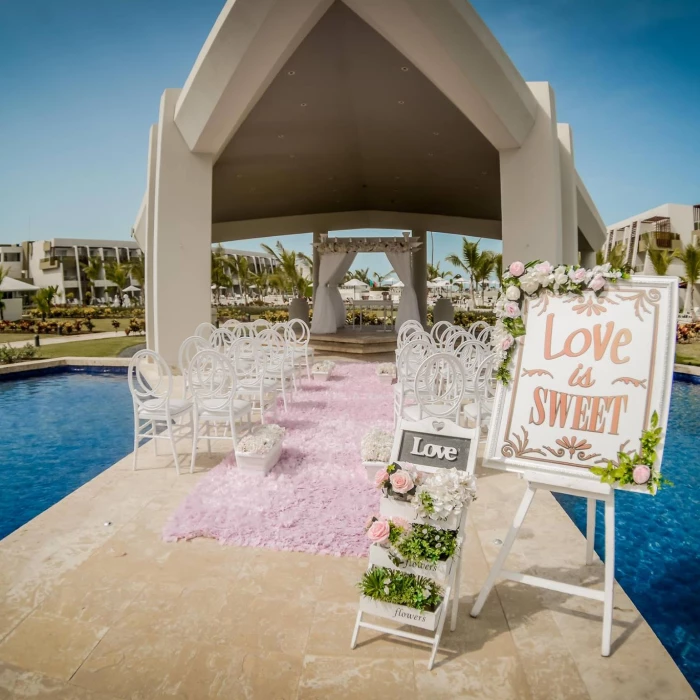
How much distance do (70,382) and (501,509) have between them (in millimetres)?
11736

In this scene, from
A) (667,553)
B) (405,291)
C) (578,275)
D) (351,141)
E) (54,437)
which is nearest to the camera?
(578,275)

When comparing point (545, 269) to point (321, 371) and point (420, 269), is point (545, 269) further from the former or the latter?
point (420, 269)

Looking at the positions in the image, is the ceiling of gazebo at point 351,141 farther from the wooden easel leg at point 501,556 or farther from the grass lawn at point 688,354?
the wooden easel leg at point 501,556

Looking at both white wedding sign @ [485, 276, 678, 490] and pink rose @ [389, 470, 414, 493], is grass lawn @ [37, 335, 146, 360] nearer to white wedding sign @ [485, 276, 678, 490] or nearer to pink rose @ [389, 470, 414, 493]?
pink rose @ [389, 470, 414, 493]

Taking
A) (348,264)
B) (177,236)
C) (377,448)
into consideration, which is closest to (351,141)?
(348,264)

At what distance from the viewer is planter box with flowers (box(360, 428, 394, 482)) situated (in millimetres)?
4820

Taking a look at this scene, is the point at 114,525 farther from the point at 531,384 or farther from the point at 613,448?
the point at 613,448

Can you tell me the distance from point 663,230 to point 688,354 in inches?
1421

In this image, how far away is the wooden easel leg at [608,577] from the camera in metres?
2.61

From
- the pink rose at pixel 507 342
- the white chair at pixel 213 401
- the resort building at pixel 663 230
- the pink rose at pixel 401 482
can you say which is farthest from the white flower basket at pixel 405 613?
the resort building at pixel 663 230

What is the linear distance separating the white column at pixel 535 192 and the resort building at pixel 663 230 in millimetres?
38864

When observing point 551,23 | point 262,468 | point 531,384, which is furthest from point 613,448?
point 551,23

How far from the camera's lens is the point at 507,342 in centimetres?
303

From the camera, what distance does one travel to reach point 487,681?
243 cm
